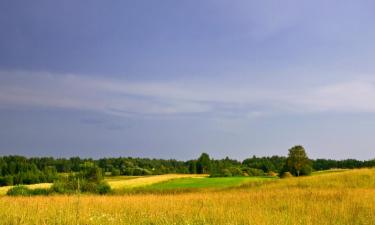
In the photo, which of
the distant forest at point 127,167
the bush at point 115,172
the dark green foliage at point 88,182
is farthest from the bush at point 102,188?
the bush at point 115,172

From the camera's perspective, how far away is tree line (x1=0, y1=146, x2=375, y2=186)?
3371 inches

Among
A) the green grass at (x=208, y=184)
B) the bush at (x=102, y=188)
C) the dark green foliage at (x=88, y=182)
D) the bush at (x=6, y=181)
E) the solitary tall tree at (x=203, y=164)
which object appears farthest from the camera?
the solitary tall tree at (x=203, y=164)

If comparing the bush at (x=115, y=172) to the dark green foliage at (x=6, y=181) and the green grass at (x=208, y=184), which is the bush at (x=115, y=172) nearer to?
the dark green foliage at (x=6, y=181)

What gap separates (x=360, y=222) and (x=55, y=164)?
119m

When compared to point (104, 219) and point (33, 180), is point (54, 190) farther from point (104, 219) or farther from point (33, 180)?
point (33, 180)

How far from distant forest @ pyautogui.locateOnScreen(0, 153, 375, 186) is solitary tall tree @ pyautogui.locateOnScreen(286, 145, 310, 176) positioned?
18.6ft

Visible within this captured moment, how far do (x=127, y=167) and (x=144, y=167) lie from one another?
6799mm

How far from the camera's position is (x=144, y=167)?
429ft

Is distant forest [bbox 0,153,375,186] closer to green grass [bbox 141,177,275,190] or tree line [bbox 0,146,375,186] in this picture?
tree line [bbox 0,146,375,186]

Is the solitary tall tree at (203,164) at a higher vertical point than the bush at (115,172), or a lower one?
higher

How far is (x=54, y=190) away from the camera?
139 ft

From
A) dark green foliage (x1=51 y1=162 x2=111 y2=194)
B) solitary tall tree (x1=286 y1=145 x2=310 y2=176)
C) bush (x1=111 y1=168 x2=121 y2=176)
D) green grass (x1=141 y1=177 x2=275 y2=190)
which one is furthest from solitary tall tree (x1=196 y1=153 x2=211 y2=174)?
dark green foliage (x1=51 y1=162 x2=111 y2=194)

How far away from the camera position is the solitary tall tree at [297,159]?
8562 centimetres

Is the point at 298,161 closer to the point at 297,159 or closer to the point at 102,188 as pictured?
the point at 297,159
